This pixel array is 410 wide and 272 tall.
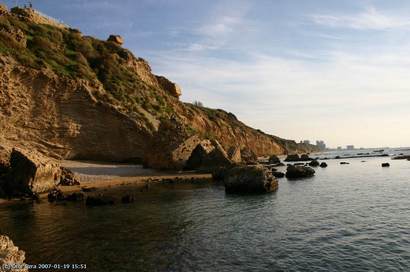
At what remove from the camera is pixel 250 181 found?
3762 cm

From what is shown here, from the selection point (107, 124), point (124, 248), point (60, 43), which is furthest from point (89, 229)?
point (60, 43)

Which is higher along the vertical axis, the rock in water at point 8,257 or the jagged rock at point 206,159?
the jagged rock at point 206,159

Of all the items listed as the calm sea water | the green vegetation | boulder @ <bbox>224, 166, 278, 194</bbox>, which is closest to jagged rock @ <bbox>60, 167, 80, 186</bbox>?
the calm sea water

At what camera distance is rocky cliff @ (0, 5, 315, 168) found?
56.2 meters

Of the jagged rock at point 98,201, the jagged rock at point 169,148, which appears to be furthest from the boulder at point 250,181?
the jagged rock at point 169,148

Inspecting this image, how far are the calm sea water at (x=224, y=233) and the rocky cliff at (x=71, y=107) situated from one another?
92.2 feet

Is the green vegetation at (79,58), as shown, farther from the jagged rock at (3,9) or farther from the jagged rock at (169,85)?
the jagged rock at (169,85)

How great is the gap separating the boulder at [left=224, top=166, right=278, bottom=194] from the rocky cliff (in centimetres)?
2318

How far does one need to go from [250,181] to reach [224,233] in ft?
57.6

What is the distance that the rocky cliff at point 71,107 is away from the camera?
56.2 meters

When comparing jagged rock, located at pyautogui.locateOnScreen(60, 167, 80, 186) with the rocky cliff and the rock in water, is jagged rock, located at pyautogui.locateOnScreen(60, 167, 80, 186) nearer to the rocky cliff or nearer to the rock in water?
the rocky cliff

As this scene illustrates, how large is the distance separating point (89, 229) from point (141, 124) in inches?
1827

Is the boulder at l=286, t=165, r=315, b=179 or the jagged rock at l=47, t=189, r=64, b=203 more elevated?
the boulder at l=286, t=165, r=315, b=179

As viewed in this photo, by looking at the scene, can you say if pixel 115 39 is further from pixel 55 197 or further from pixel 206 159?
pixel 55 197
